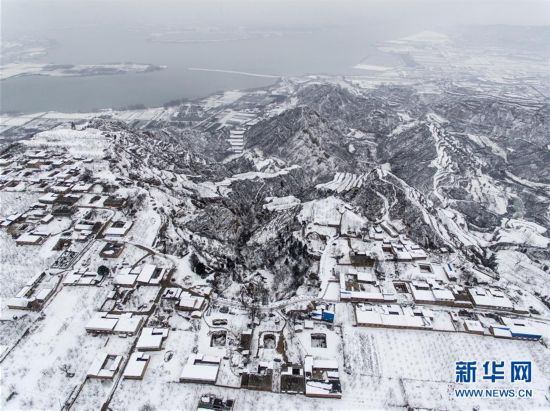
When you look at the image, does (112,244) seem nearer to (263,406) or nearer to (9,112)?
(263,406)

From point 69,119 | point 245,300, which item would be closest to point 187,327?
point 245,300

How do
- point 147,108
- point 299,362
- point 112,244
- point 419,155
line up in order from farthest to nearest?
point 147,108 → point 419,155 → point 112,244 → point 299,362

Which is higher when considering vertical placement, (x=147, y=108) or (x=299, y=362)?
(x=299, y=362)

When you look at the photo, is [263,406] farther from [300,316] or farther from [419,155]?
[419,155]

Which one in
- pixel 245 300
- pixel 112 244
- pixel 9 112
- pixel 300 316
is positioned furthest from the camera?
pixel 9 112

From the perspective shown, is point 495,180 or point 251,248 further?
point 495,180

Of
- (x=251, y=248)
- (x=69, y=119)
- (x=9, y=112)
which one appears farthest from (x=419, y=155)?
(x=9, y=112)
